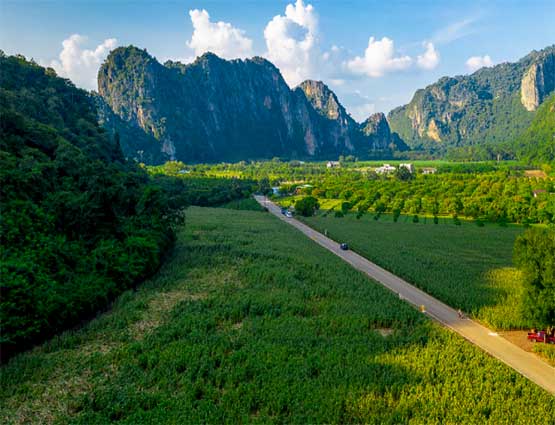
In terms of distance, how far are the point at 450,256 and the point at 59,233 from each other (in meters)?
40.2

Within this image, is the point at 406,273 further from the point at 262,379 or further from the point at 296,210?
the point at 296,210

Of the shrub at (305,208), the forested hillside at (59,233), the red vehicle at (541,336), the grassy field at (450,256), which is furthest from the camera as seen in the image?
the shrub at (305,208)

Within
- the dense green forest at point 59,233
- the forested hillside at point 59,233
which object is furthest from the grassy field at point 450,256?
the forested hillside at point 59,233

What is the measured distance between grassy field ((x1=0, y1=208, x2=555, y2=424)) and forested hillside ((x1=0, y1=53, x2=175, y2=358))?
5.02ft

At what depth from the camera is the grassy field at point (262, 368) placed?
17422 mm

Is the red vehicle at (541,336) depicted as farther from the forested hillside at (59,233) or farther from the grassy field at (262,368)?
the forested hillside at (59,233)

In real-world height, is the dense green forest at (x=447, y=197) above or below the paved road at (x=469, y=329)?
above

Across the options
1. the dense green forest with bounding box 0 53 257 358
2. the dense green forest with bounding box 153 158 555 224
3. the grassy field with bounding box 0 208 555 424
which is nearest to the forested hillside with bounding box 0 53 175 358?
the dense green forest with bounding box 0 53 257 358

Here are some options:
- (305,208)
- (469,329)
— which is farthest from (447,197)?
(469,329)

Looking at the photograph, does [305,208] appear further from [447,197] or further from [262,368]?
[262,368]

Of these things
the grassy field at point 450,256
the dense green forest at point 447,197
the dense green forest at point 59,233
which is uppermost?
the dense green forest at point 59,233

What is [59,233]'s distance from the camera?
31078 mm

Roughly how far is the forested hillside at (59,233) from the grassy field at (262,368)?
1530 mm

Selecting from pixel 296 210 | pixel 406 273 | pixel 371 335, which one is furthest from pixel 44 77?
pixel 371 335
